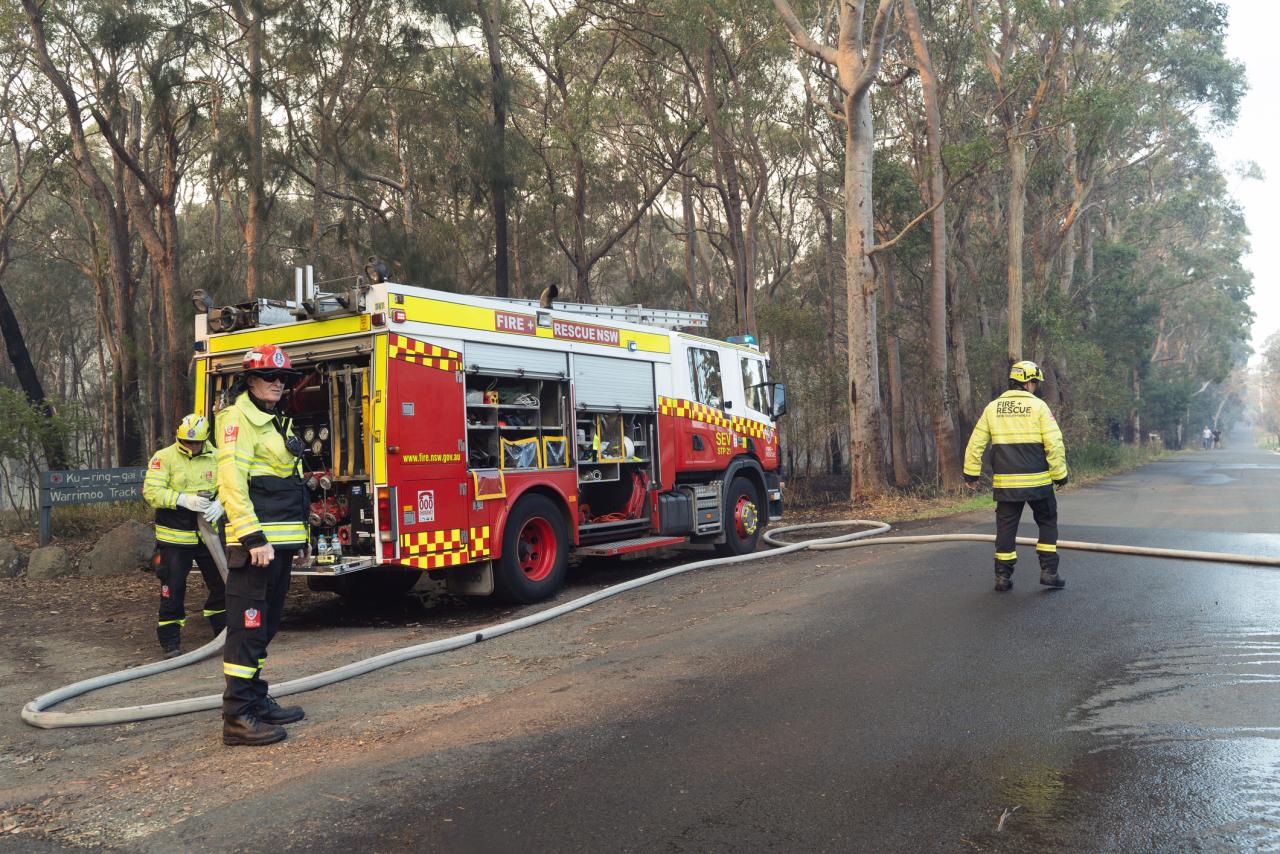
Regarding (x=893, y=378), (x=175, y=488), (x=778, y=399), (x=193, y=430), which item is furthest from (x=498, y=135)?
(x=175, y=488)

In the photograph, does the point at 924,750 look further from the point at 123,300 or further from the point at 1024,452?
the point at 123,300

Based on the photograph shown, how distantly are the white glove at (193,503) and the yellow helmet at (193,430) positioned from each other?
0.49m

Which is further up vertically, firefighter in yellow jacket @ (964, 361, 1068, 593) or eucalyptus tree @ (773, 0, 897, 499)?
eucalyptus tree @ (773, 0, 897, 499)

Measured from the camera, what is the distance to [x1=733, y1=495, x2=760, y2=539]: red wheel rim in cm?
1260

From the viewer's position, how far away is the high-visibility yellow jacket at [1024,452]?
816 cm

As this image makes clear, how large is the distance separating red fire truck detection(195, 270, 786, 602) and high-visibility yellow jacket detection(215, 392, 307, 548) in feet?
8.97

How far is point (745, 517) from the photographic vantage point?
1277 centimetres

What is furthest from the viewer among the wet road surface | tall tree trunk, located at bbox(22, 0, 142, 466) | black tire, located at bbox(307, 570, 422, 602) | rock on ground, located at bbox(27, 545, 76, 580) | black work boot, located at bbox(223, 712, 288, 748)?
tall tree trunk, located at bbox(22, 0, 142, 466)

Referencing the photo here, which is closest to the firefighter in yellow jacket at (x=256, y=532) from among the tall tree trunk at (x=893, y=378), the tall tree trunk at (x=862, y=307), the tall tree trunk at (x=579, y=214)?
the tall tree trunk at (x=862, y=307)

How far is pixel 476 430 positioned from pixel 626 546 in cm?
235

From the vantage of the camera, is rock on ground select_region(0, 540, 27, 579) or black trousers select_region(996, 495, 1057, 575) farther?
rock on ground select_region(0, 540, 27, 579)

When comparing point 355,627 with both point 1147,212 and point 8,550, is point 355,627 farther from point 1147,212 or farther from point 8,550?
point 1147,212

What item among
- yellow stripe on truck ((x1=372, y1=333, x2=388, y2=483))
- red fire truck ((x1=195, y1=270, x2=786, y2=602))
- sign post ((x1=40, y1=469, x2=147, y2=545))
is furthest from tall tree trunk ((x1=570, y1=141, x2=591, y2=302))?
yellow stripe on truck ((x1=372, y1=333, x2=388, y2=483))

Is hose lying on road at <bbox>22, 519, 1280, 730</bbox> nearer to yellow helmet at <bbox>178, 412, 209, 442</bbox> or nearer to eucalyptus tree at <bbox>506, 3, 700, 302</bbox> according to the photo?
yellow helmet at <bbox>178, 412, 209, 442</bbox>
